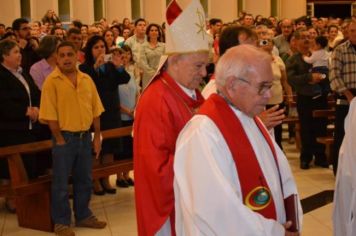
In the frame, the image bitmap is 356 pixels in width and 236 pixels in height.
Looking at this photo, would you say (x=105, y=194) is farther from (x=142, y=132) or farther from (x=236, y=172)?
(x=236, y=172)

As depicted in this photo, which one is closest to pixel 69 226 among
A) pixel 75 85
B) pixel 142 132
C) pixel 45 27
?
pixel 75 85

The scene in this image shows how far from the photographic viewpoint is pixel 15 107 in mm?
5852

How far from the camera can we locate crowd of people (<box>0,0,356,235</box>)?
2.47 metres

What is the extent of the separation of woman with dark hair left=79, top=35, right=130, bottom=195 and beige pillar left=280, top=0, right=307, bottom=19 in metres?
15.4

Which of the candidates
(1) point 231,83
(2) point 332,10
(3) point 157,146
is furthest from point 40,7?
(1) point 231,83

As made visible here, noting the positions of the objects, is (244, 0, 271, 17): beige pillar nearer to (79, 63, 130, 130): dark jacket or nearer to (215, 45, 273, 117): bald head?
(79, 63, 130, 130): dark jacket

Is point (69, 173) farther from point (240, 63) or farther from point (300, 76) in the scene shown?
point (300, 76)

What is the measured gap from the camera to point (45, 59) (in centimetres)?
646

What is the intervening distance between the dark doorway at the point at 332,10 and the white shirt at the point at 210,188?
2130 centimetres

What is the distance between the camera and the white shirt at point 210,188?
2373 millimetres

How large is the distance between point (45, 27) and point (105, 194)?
18.1ft

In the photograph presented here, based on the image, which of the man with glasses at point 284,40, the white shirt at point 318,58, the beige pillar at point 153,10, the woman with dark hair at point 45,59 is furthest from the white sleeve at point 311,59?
the beige pillar at point 153,10

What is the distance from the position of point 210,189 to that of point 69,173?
3.18m

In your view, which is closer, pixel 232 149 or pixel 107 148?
pixel 232 149
